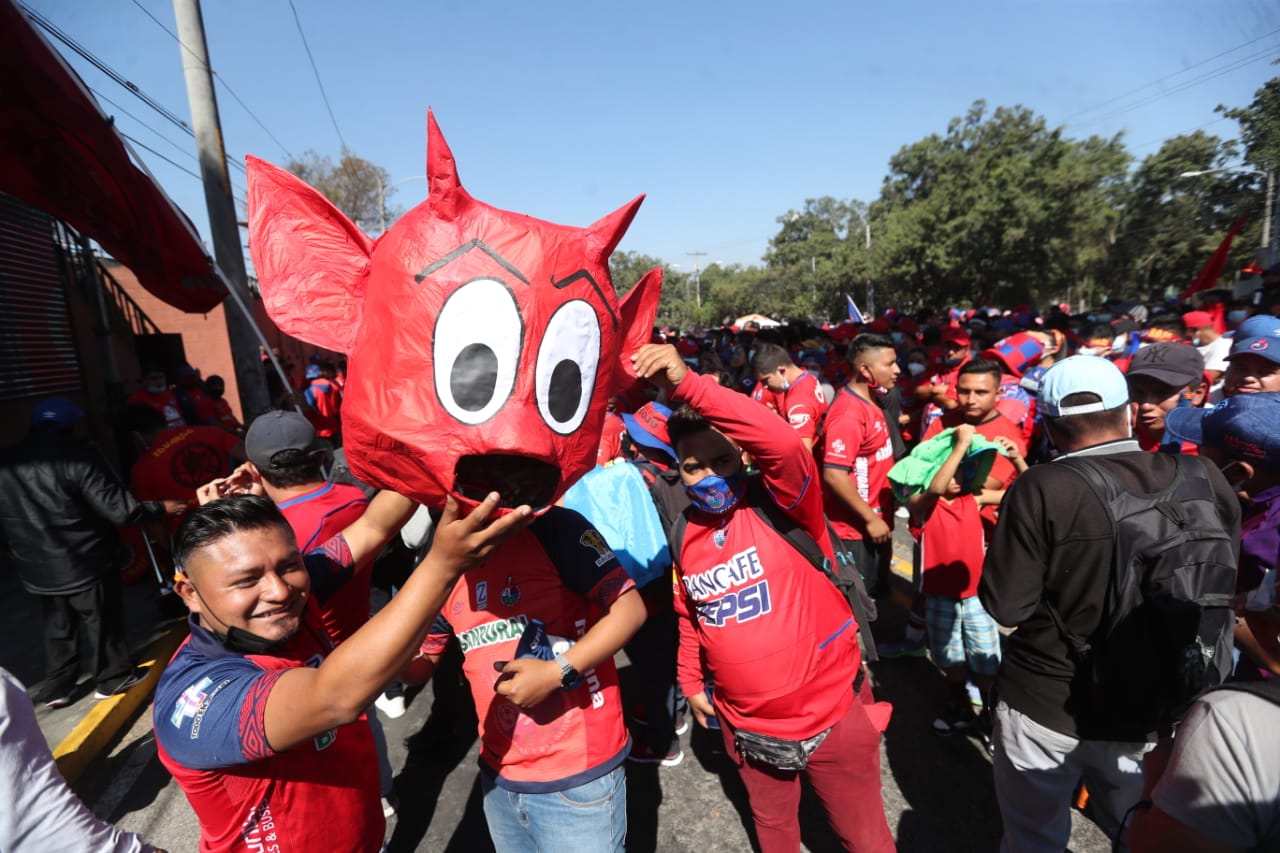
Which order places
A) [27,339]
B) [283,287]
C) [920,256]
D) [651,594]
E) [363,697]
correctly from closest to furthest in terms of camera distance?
[363,697]
[283,287]
[651,594]
[27,339]
[920,256]

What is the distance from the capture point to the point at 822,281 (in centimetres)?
3997

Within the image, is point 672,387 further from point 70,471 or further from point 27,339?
point 27,339

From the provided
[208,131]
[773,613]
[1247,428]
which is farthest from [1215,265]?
[208,131]

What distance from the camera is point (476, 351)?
115cm

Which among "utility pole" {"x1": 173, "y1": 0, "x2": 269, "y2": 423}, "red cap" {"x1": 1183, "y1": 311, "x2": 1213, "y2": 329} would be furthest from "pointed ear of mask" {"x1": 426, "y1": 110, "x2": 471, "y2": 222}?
"red cap" {"x1": 1183, "y1": 311, "x2": 1213, "y2": 329}

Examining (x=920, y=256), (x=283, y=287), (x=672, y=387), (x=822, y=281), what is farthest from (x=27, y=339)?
(x=822, y=281)

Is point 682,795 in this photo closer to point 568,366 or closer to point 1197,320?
point 568,366

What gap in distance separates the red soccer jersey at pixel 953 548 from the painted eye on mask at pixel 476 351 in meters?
2.69

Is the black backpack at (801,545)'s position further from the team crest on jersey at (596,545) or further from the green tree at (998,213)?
the green tree at (998,213)

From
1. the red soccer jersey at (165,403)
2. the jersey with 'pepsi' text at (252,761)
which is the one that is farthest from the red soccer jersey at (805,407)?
the red soccer jersey at (165,403)

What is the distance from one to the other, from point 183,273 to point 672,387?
11.9 feet

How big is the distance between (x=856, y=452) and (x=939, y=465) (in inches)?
26.7

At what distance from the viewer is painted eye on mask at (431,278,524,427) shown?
1.15 meters

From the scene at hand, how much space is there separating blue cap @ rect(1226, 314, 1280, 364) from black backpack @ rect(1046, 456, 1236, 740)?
164cm
